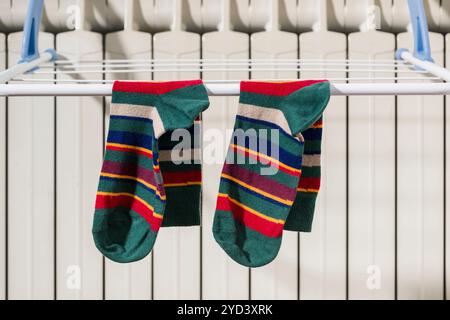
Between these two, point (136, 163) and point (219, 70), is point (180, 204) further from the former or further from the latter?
point (219, 70)

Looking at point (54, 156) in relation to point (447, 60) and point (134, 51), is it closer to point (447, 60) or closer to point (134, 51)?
point (134, 51)

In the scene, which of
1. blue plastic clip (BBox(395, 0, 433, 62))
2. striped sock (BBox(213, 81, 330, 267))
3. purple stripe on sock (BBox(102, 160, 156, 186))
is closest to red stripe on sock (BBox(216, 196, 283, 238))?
striped sock (BBox(213, 81, 330, 267))

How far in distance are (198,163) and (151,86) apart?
135 millimetres

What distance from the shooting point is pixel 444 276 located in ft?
3.28

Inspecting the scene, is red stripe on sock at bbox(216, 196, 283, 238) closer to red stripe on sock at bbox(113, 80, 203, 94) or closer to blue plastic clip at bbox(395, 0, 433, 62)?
red stripe on sock at bbox(113, 80, 203, 94)

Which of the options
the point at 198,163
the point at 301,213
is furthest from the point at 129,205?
the point at 301,213

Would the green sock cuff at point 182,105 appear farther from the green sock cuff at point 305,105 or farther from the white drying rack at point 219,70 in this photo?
the green sock cuff at point 305,105

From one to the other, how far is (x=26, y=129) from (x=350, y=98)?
73cm

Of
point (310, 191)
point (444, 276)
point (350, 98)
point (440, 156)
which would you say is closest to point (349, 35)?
point (350, 98)

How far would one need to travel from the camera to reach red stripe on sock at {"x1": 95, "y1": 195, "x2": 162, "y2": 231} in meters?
0.62


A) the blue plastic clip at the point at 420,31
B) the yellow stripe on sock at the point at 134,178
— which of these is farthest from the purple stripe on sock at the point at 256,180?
the blue plastic clip at the point at 420,31

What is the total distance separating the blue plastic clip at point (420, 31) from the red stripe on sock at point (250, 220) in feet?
1.41

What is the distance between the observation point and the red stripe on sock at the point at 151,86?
607 millimetres

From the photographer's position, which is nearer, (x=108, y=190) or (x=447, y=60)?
(x=108, y=190)
